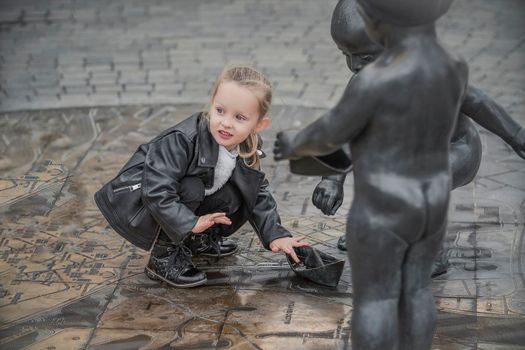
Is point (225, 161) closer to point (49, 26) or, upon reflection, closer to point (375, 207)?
point (375, 207)

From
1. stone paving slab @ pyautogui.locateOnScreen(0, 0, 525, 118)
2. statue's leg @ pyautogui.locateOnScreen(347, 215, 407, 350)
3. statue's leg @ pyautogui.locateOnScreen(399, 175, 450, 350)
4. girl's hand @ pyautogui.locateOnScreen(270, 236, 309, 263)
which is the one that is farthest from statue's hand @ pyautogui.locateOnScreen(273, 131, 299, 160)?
stone paving slab @ pyautogui.locateOnScreen(0, 0, 525, 118)

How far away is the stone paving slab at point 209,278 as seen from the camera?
15.3ft

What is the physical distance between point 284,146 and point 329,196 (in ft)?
3.63

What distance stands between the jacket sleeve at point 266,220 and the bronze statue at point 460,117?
0.30 metres

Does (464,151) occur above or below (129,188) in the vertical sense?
below

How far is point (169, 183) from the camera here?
491 centimetres

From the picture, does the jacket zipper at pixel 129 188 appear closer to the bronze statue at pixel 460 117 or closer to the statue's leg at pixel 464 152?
the bronze statue at pixel 460 117

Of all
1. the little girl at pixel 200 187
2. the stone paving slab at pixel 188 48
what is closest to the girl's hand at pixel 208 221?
the little girl at pixel 200 187

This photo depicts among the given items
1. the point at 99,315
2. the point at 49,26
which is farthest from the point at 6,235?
the point at 49,26

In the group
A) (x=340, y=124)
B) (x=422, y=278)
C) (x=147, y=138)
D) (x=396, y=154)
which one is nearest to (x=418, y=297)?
(x=422, y=278)

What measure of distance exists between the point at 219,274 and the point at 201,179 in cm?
54

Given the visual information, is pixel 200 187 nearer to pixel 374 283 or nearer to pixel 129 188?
pixel 129 188

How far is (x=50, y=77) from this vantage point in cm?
830

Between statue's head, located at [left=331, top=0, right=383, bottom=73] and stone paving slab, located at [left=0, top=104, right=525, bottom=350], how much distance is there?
1.16 m
